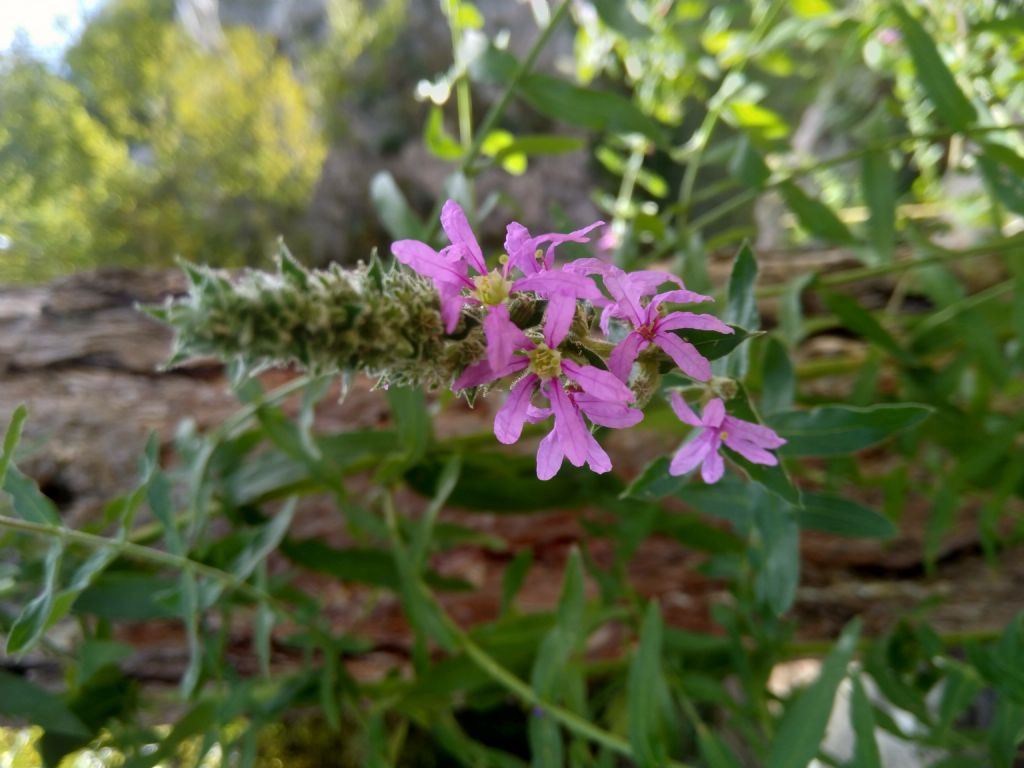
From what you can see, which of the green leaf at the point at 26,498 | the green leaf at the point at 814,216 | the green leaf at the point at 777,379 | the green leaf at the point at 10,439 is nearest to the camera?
the green leaf at the point at 10,439

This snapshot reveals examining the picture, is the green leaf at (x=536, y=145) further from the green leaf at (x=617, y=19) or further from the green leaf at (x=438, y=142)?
the green leaf at (x=617, y=19)

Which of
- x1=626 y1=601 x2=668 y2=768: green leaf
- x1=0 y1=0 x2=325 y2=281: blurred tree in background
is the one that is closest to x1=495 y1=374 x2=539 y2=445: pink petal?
x1=626 y1=601 x2=668 y2=768: green leaf

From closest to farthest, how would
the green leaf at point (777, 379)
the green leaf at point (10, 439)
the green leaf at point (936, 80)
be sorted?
the green leaf at point (10, 439) → the green leaf at point (777, 379) → the green leaf at point (936, 80)

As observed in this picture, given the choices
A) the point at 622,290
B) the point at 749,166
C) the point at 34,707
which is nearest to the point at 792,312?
the point at 749,166

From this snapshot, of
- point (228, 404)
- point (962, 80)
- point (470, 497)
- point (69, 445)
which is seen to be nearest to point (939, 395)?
point (962, 80)

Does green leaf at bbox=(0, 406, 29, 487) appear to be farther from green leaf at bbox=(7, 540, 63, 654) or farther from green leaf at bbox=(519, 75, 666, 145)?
green leaf at bbox=(519, 75, 666, 145)

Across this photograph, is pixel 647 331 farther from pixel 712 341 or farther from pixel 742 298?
pixel 742 298

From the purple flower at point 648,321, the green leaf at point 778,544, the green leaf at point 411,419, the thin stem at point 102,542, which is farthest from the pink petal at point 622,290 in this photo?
the thin stem at point 102,542
